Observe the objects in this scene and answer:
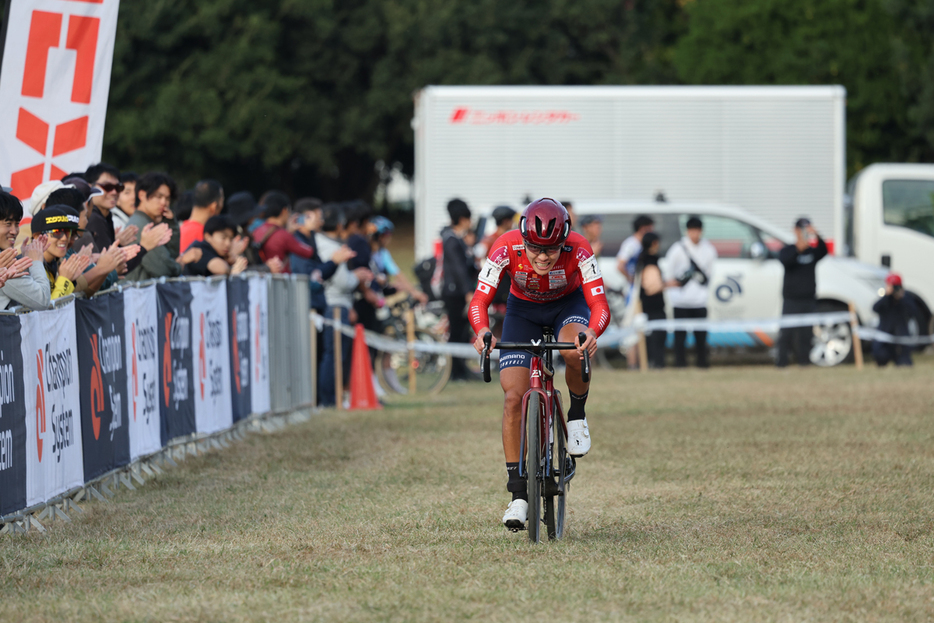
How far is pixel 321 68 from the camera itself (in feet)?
156

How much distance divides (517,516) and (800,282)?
43.8ft

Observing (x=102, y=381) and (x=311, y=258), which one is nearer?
(x=102, y=381)

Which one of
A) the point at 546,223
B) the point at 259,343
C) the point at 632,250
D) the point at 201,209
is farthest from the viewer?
the point at 632,250

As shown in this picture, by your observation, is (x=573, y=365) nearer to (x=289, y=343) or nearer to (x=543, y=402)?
(x=543, y=402)

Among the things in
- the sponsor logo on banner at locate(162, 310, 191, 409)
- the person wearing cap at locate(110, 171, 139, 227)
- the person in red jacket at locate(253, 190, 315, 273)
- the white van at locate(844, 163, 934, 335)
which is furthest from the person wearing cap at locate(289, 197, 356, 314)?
the white van at locate(844, 163, 934, 335)

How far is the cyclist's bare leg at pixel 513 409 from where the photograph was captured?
7485 mm

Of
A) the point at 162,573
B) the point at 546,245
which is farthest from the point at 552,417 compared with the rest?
the point at 162,573

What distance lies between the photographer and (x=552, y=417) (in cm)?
742

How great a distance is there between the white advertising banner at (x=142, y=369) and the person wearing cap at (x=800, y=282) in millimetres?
11353

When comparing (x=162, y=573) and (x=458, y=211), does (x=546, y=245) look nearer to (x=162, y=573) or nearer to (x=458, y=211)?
(x=162, y=573)

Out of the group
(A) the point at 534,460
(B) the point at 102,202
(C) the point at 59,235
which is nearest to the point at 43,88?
(B) the point at 102,202

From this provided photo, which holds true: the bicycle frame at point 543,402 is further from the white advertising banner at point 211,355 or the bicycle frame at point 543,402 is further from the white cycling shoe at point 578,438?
the white advertising banner at point 211,355

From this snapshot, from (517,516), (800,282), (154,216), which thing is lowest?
(517,516)

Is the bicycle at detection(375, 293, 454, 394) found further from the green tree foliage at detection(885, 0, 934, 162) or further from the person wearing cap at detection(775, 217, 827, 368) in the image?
the green tree foliage at detection(885, 0, 934, 162)
